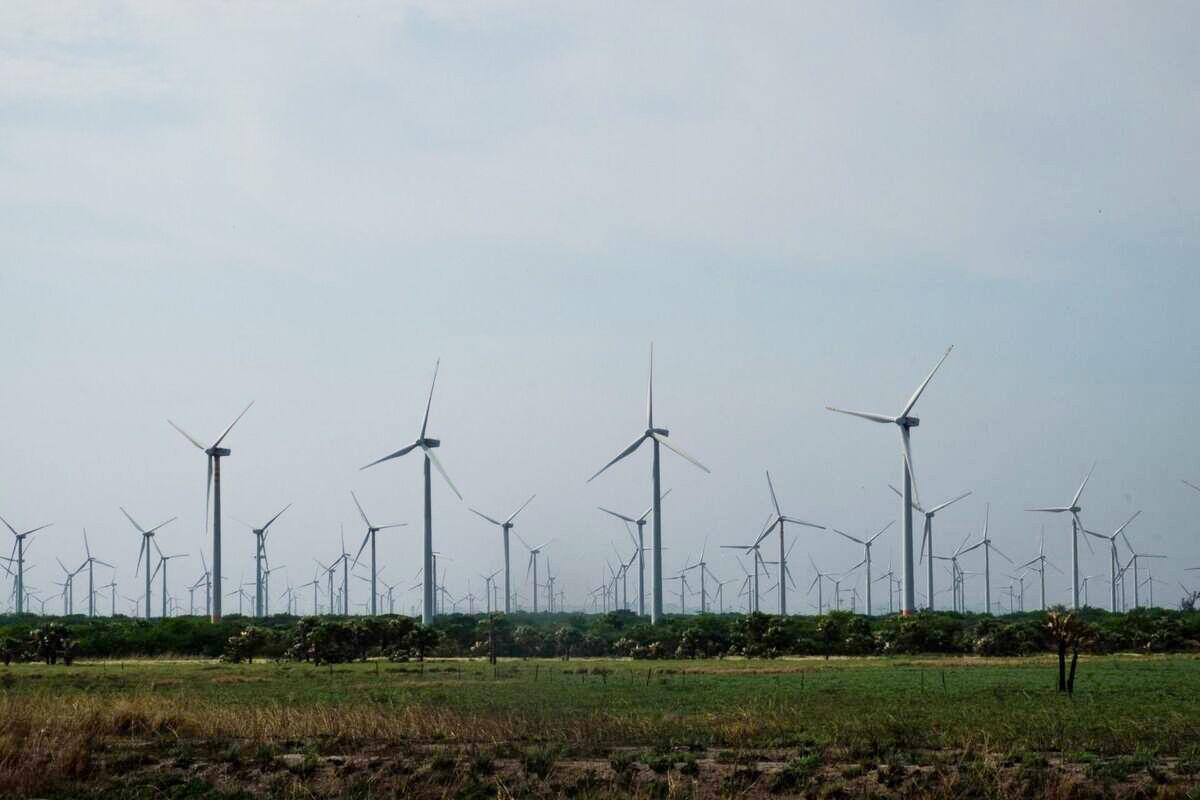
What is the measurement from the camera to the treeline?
96.8 meters

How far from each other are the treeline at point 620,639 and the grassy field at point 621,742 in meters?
35.9

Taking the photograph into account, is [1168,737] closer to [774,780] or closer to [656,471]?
[774,780]

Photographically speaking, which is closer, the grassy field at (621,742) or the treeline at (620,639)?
the grassy field at (621,742)

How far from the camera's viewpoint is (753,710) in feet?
156

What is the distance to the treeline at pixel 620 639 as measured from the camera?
317 ft

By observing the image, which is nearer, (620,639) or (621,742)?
(621,742)

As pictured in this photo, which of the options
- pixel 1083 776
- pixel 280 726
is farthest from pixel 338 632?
pixel 1083 776

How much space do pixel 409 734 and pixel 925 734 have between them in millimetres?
13933

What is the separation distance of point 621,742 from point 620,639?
231 ft

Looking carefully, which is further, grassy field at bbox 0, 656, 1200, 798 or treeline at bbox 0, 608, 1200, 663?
treeline at bbox 0, 608, 1200, 663

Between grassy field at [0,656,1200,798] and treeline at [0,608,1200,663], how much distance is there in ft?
118

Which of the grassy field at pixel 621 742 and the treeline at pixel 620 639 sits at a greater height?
the grassy field at pixel 621 742

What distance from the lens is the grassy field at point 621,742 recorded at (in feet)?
112

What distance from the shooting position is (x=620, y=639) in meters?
111
